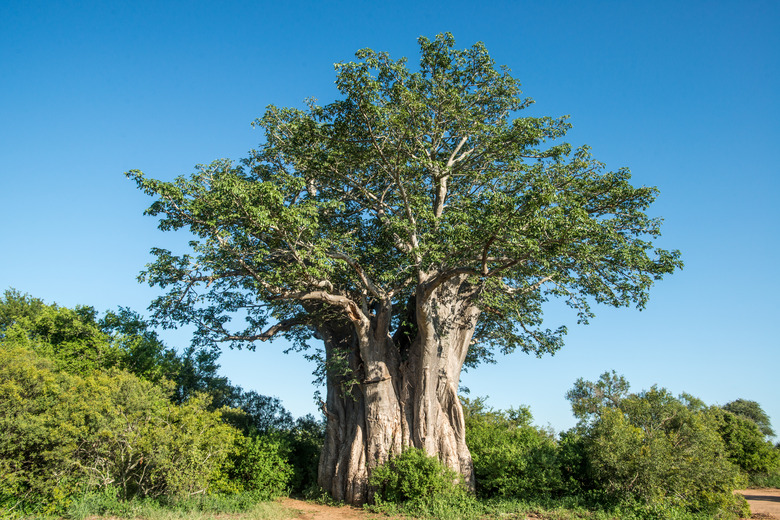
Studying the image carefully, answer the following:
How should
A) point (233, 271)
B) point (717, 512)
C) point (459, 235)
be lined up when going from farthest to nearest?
point (233, 271), point (717, 512), point (459, 235)

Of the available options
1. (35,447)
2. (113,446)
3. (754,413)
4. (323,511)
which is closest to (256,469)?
(323,511)

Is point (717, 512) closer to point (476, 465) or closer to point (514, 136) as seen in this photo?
point (476, 465)

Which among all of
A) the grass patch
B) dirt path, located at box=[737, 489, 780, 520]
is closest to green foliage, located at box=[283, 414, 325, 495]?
the grass patch

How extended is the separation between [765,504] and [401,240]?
659 inches

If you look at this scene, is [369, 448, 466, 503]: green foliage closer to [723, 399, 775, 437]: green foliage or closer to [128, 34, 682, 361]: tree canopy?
[128, 34, 682, 361]: tree canopy

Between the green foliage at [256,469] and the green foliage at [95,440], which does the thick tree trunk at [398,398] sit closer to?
the green foliage at [256,469]

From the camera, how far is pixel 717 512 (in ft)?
36.5

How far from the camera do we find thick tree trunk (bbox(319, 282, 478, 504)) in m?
12.4

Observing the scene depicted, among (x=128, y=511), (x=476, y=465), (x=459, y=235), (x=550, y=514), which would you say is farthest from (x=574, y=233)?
(x=128, y=511)

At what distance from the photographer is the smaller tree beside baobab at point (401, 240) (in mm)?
10477

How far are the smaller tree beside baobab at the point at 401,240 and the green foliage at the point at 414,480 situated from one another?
54cm

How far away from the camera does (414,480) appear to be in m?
11.2

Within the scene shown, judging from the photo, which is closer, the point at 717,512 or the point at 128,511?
the point at 128,511

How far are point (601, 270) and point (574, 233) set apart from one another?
9.87 ft
